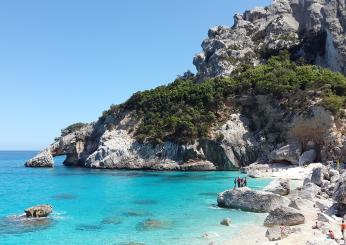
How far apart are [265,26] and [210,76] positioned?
22.0 metres

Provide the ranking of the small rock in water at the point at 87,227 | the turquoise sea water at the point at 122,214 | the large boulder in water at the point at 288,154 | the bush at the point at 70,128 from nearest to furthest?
1. the turquoise sea water at the point at 122,214
2. the small rock in water at the point at 87,227
3. the large boulder in water at the point at 288,154
4. the bush at the point at 70,128

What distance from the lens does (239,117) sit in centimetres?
6875

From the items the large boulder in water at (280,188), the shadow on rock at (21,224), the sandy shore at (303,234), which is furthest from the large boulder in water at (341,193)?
the shadow on rock at (21,224)

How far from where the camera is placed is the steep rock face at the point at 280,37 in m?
80.6

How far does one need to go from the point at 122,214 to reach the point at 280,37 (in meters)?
77.1

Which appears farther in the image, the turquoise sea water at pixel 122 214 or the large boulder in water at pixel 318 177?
the large boulder in water at pixel 318 177

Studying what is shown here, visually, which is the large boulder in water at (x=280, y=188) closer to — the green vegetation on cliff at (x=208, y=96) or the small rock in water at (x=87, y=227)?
the small rock in water at (x=87, y=227)

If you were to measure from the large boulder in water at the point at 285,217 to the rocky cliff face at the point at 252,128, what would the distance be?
35642 mm

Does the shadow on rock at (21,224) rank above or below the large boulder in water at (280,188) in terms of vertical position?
below

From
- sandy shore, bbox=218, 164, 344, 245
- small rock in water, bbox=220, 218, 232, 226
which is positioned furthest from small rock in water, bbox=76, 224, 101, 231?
sandy shore, bbox=218, 164, 344, 245

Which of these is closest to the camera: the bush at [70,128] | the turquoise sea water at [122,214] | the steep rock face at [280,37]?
the turquoise sea water at [122,214]

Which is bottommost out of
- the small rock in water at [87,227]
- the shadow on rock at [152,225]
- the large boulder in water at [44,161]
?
the small rock in water at [87,227]

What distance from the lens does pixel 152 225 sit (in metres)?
23.8

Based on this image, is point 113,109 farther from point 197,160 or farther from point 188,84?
point 197,160
